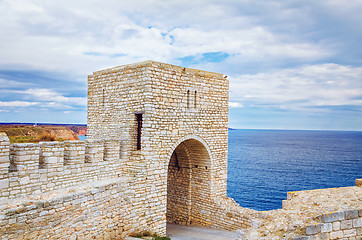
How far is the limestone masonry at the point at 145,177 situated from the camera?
613 cm

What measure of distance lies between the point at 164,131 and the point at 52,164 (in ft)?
12.8

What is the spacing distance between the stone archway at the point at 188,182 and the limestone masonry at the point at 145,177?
5cm

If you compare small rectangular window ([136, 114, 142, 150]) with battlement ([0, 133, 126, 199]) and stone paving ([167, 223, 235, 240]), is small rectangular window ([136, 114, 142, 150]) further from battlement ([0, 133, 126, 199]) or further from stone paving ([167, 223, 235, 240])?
stone paving ([167, 223, 235, 240])

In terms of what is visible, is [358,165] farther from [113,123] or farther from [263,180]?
[113,123]

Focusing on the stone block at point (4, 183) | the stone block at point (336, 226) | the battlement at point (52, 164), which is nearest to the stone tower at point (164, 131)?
the battlement at point (52, 164)

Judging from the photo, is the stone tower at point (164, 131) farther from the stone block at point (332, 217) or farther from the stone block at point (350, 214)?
the stone block at point (350, 214)

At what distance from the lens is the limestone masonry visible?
20.1ft

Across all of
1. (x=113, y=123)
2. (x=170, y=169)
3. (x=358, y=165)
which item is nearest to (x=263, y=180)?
(x=358, y=165)

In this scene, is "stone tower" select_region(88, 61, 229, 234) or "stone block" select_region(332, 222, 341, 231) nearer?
"stone block" select_region(332, 222, 341, 231)

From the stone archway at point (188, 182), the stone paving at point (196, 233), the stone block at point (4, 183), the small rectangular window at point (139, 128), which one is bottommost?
the stone paving at point (196, 233)

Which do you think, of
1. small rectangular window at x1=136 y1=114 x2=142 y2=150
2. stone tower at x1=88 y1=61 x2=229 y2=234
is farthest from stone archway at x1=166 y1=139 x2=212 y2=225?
small rectangular window at x1=136 y1=114 x2=142 y2=150

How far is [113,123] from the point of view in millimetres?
11047

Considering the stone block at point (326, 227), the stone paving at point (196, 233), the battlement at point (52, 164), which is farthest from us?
the stone paving at point (196, 233)

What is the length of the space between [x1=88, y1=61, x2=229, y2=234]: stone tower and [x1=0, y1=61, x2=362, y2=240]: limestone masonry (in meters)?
0.04
